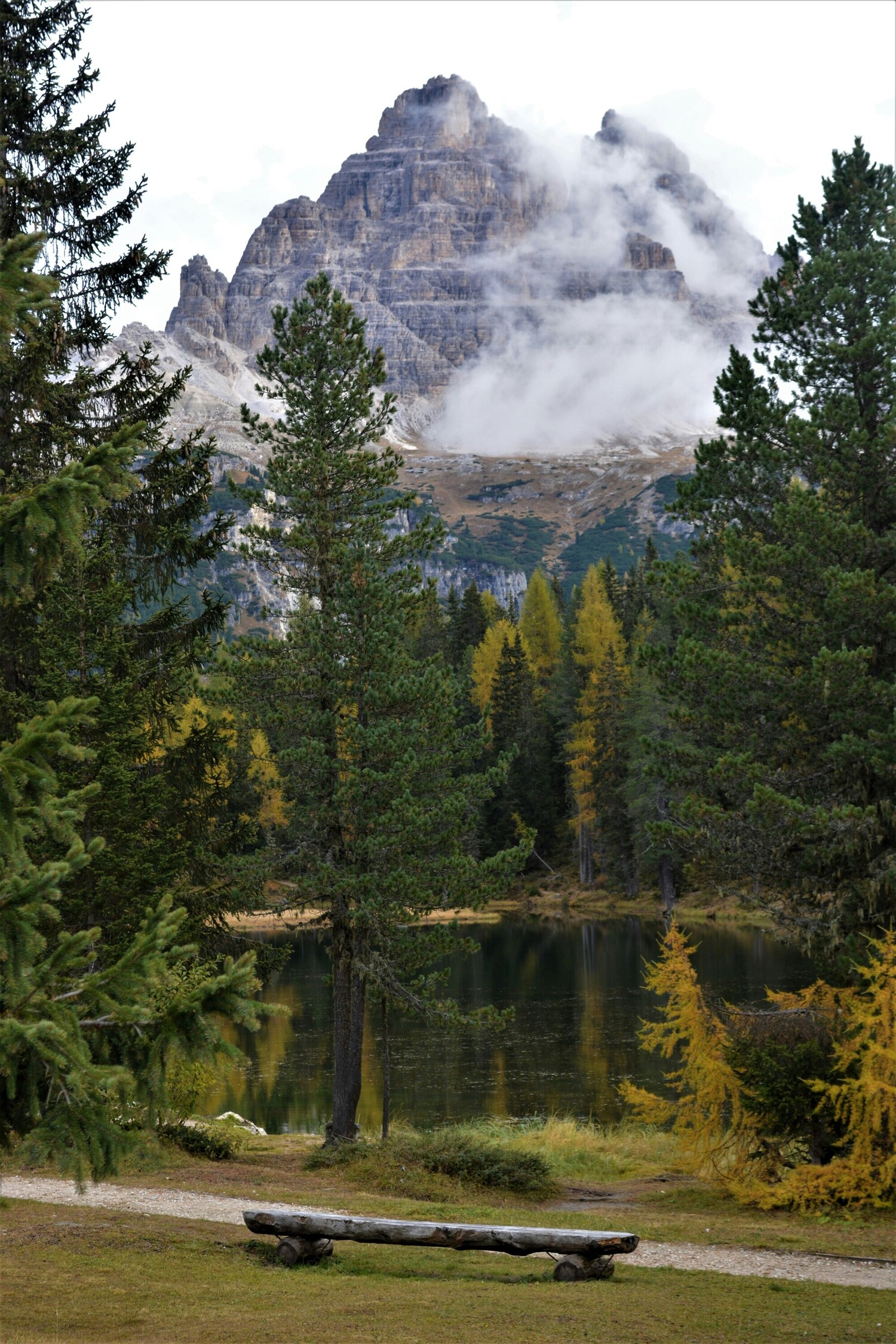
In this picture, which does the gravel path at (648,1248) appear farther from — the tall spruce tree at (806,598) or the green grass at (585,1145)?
the tall spruce tree at (806,598)

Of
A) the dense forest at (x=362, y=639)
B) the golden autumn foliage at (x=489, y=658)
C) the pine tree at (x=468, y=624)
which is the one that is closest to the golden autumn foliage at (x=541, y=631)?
the golden autumn foliage at (x=489, y=658)

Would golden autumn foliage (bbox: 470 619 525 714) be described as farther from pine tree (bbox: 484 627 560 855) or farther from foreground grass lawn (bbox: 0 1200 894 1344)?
foreground grass lawn (bbox: 0 1200 894 1344)

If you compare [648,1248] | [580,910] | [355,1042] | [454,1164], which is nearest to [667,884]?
[580,910]

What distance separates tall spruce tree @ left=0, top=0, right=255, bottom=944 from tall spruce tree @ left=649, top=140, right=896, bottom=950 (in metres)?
7.48

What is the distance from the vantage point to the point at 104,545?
17703 mm

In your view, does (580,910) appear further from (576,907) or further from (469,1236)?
(469,1236)

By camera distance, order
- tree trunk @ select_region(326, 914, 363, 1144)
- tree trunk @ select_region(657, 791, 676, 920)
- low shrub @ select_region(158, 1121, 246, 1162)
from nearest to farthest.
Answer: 1. low shrub @ select_region(158, 1121, 246, 1162)
2. tree trunk @ select_region(326, 914, 363, 1144)
3. tree trunk @ select_region(657, 791, 676, 920)

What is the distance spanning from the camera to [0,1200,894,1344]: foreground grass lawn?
8.23 meters

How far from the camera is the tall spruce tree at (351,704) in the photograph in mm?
18000

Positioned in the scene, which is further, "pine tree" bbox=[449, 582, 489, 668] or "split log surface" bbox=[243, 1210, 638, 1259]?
"pine tree" bbox=[449, 582, 489, 668]

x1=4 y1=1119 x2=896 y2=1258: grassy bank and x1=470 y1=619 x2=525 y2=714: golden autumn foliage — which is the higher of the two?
x1=470 y1=619 x2=525 y2=714: golden autumn foliage

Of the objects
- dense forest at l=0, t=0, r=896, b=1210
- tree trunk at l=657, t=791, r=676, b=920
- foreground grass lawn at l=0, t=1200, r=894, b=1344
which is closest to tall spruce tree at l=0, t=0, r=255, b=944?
dense forest at l=0, t=0, r=896, b=1210

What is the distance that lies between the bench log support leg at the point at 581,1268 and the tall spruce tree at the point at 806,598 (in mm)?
6335

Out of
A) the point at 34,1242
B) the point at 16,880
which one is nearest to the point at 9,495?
the point at 16,880
